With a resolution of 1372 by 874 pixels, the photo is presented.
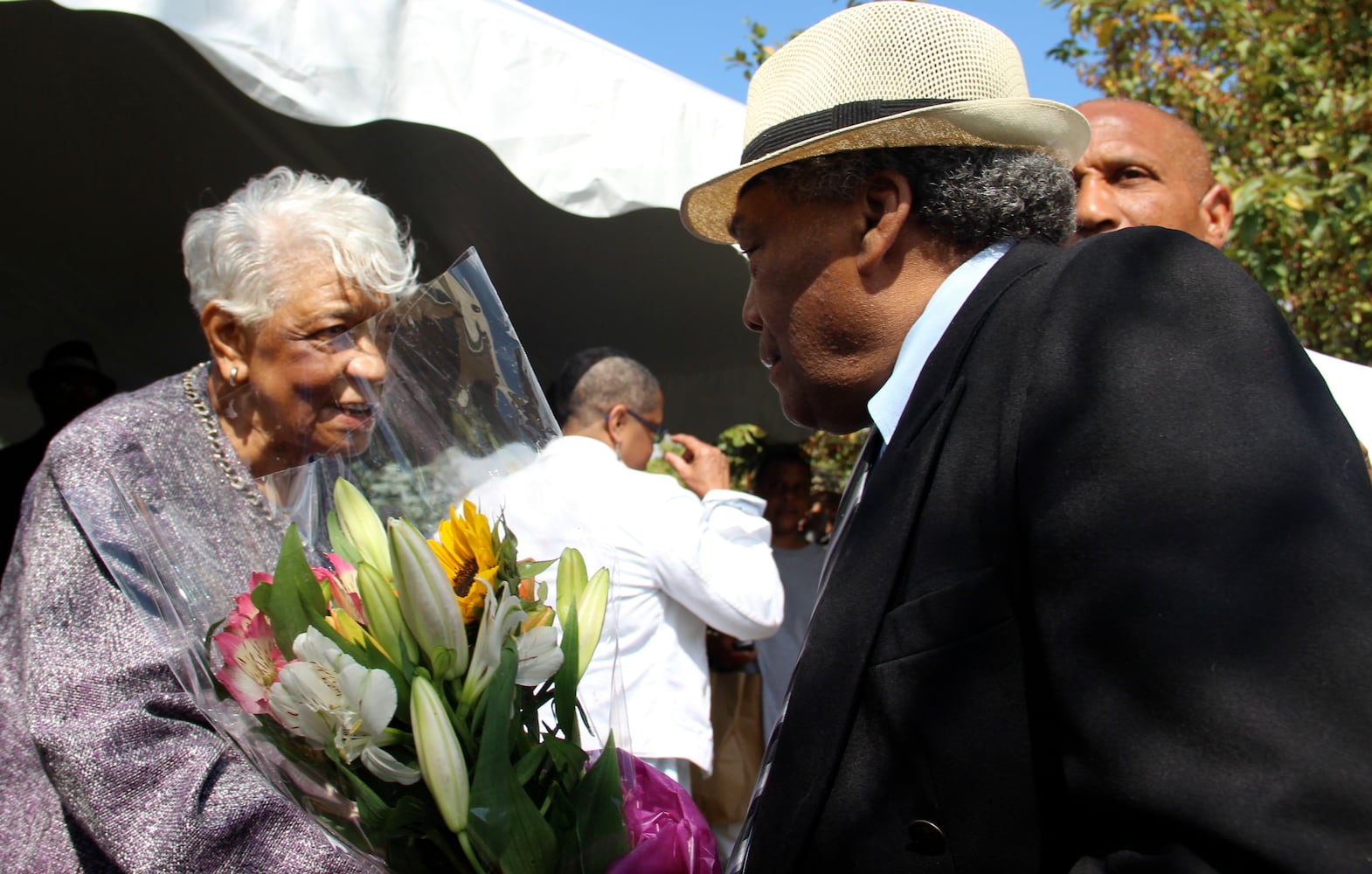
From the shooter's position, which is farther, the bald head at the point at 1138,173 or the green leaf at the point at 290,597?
the bald head at the point at 1138,173

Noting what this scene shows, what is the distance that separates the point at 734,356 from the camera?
5.38 metres

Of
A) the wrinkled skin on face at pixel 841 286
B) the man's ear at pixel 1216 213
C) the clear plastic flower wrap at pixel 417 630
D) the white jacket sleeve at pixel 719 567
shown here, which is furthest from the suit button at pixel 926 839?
the man's ear at pixel 1216 213

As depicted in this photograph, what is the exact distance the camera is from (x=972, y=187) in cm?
125

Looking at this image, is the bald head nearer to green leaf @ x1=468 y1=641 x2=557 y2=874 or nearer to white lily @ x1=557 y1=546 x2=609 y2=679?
white lily @ x1=557 y1=546 x2=609 y2=679

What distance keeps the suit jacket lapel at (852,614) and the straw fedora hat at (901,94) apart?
0.92 feet

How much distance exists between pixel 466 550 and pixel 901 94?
82 centimetres

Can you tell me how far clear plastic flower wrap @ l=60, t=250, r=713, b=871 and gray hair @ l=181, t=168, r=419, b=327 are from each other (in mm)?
557

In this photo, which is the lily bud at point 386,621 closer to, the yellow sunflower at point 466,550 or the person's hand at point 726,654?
the yellow sunflower at point 466,550

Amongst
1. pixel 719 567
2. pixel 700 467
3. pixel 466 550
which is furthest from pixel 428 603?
pixel 700 467

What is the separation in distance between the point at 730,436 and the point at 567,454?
393 centimetres

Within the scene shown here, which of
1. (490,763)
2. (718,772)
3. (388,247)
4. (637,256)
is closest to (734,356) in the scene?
(637,256)

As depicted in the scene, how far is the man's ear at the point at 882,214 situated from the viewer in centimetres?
126

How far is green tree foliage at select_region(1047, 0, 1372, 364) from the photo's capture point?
11.9ft

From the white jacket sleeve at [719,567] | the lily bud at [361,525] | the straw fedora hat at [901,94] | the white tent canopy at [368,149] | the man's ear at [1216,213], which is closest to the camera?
the lily bud at [361,525]
